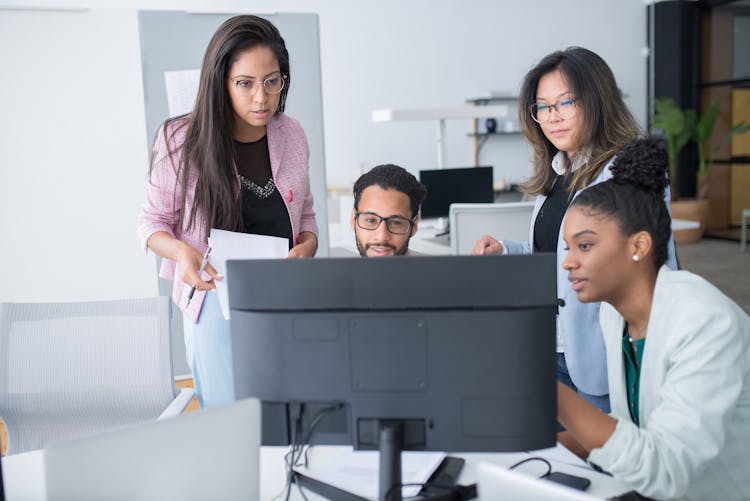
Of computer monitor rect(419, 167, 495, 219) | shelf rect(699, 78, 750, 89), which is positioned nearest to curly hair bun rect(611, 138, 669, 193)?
computer monitor rect(419, 167, 495, 219)

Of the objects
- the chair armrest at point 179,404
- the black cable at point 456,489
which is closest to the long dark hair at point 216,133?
the chair armrest at point 179,404

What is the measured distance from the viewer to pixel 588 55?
1.79 m

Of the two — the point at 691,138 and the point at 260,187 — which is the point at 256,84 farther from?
the point at 691,138

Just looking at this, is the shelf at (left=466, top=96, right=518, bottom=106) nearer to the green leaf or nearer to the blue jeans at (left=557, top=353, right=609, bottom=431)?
the green leaf

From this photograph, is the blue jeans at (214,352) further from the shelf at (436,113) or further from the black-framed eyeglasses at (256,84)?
the shelf at (436,113)

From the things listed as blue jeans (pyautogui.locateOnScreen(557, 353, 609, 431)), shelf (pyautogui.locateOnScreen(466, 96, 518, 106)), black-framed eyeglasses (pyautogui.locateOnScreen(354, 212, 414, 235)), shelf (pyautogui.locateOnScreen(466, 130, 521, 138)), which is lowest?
blue jeans (pyautogui.locateOnScreen(557, 353, 609, 431))

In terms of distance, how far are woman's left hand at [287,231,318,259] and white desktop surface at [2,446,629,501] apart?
52 centimetres

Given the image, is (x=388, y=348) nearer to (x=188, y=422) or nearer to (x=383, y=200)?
(x=188, y=422)

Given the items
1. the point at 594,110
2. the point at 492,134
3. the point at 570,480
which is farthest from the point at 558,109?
the point at 492,134

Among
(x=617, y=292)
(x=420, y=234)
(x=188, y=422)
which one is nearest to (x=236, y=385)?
(x=188, y=422)

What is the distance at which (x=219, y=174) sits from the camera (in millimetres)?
1704

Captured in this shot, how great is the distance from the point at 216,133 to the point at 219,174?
98 millimetres

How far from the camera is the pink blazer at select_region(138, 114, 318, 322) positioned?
5.71 feet

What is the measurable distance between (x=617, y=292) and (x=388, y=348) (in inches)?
22.3
